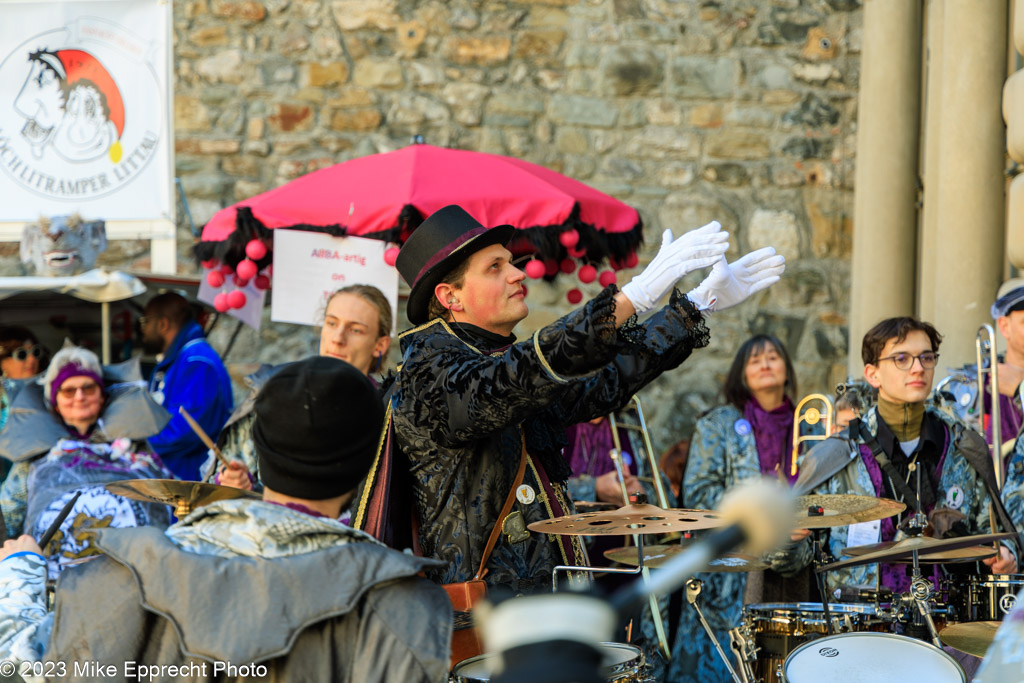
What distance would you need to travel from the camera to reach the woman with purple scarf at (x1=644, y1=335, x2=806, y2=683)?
5387mm

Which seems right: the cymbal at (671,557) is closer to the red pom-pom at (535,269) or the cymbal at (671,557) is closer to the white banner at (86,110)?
the red pom-pom at (535,269)

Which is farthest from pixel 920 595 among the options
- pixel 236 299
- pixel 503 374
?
pixel 236 299

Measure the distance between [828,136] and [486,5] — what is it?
2425 mm

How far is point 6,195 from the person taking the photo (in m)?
5.84

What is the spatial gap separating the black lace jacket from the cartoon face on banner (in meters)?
3.28

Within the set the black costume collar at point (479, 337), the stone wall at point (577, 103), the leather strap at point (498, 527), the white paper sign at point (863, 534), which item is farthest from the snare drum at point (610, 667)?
the stone wall at point (577, 103)

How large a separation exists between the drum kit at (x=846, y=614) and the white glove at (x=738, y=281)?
1.76 feet

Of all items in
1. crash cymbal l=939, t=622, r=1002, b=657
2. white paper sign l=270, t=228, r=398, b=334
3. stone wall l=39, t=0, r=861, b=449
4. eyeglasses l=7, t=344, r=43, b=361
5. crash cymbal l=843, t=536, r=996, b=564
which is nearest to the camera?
crash cymbal l=939, t=622, r=1002, b=657

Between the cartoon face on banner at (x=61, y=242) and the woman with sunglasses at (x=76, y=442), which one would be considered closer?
the woman with sunglasses at (x=76, y=442)

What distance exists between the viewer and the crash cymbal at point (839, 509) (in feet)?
11.0

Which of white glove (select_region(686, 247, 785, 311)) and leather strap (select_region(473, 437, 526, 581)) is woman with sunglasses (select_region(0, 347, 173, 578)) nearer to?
leather strap (select_region(473, 437, 526, 581))

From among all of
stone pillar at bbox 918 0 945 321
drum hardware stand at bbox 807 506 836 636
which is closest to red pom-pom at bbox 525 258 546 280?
drum hardware stand at bbox 807 506 836 636

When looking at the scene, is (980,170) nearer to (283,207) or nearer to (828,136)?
(828,136)

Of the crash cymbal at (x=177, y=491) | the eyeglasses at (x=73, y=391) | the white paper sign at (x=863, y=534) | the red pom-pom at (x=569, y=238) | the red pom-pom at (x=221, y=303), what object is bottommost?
the white paper sign at (x=863, y=534)
